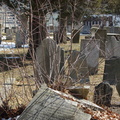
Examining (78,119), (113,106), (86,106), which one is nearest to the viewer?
(78,119)

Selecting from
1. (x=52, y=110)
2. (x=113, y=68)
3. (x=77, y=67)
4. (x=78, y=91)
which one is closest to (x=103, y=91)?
(x=78, y=91)

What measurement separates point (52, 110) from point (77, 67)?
10.3ft

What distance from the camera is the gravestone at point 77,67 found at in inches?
163

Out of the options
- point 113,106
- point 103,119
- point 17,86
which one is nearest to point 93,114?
point 103,119

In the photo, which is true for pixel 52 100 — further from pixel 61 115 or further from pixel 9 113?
pixel 9 113

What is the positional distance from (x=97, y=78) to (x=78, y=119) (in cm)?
535

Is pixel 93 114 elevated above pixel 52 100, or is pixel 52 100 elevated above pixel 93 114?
pixel 52 100

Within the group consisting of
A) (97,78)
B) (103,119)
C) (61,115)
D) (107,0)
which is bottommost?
(97,78)

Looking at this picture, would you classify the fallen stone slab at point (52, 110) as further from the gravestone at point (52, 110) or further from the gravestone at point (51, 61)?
the gravestone at point (51, 61)

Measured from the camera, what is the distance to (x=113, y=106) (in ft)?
16.9

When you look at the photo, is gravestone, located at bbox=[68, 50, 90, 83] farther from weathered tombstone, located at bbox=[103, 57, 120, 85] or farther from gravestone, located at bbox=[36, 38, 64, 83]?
weathered tombstone, located at bbox=[103, 57, 120, 85]

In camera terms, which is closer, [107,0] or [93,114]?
[93,114]

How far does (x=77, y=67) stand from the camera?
5.98 meters

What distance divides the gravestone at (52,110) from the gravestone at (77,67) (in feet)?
3.44
